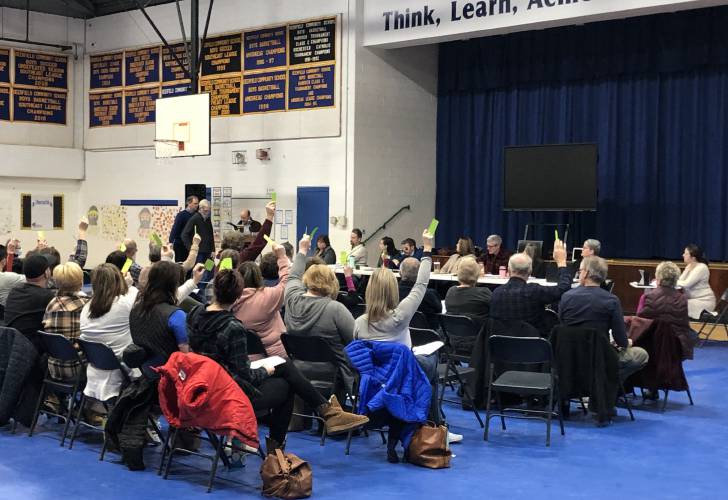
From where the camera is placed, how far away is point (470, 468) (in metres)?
5.57

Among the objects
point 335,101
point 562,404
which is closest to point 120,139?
point 335,101

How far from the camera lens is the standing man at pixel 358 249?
43.5 feet

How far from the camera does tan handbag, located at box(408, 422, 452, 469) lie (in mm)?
5527

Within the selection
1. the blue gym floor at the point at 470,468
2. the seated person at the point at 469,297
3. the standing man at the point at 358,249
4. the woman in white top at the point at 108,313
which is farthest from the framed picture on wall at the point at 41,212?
the woman in white top at the point at 108,313

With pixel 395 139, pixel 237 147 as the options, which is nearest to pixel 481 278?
pixel 395 139

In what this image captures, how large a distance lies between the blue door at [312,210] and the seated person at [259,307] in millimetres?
8413

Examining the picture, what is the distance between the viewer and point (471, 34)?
43.4 ft

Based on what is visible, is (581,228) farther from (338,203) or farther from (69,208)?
(69,208)

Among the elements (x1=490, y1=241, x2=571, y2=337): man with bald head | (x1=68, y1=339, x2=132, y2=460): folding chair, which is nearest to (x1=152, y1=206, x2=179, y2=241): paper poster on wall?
(x1=490, y1=241, x2=571, y2=337): man with bald head

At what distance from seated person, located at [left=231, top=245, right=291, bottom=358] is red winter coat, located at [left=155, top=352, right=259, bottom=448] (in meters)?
1.15

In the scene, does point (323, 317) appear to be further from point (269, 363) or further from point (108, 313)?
point (108, 313)

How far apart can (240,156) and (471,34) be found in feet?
14.6

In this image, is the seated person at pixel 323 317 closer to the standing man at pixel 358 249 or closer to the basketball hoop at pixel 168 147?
the standing man at pixel 358 249

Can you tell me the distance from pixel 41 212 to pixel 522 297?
528 inches
